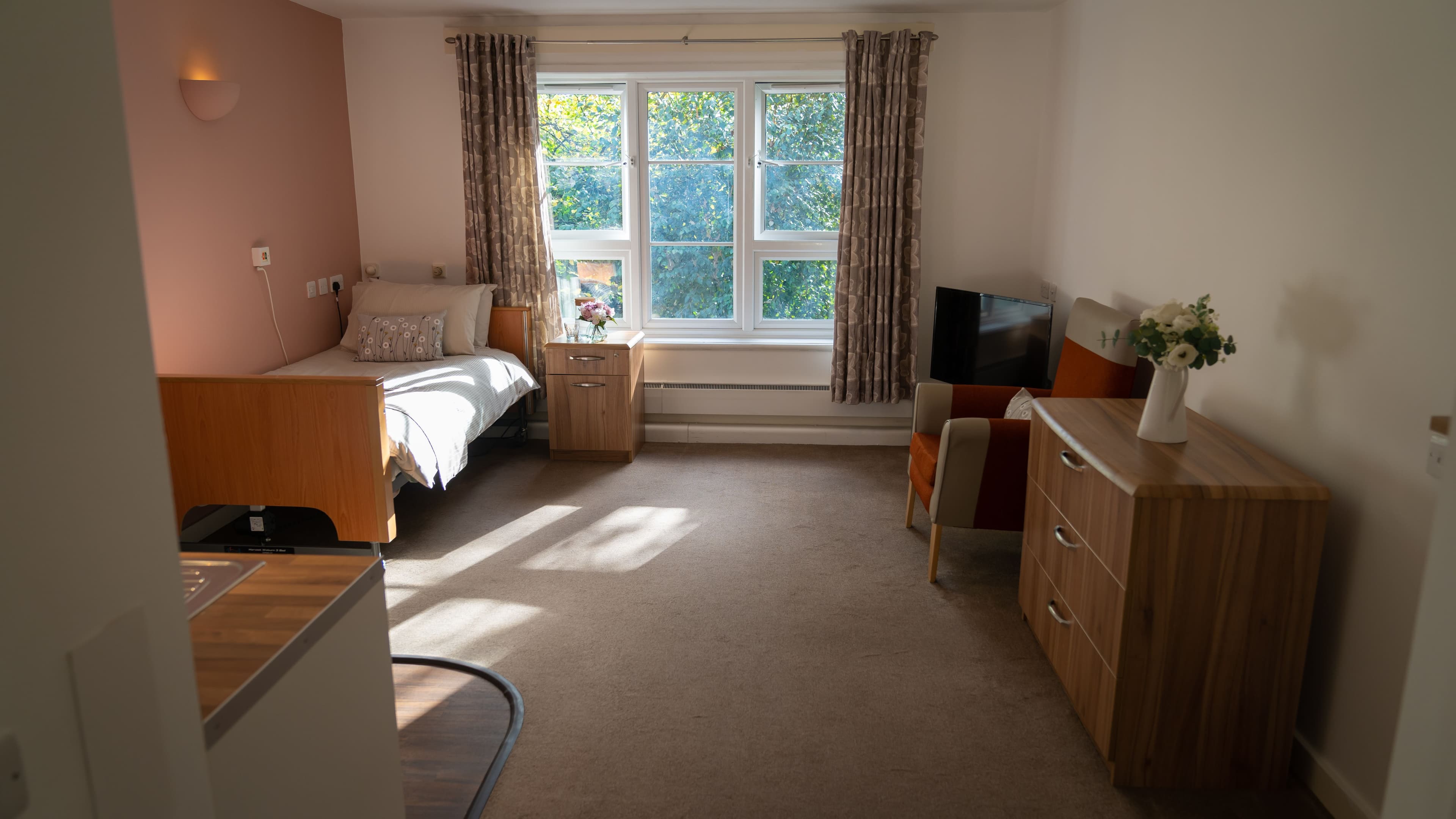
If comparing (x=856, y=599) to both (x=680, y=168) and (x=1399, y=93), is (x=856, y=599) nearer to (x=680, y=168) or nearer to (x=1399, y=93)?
(x=1399, y=93)

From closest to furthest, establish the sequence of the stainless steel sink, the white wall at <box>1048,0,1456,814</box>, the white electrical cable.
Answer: the stainless steel sink
the white wall at <box>1048,0,1456,814</box>
the white electrical cable

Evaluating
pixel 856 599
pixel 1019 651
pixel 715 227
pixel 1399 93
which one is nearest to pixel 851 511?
pixel 856 599

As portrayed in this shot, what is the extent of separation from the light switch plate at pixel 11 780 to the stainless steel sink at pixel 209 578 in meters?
→ 0.68

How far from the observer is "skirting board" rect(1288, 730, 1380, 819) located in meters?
2.07

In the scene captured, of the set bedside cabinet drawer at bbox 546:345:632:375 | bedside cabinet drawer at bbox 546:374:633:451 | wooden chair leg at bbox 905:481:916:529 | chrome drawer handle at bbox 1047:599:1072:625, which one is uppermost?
bedside cabinet drawer at bbox 546:345:632:375

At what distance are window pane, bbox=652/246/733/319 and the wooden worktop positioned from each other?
12.8 feet

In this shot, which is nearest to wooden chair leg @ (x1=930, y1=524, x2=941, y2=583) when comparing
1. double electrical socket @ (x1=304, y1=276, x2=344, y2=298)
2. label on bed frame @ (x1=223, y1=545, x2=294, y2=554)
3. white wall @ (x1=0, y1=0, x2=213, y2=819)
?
label on bed frame @ (x1=223, y1=545, x2=294, y2=554)

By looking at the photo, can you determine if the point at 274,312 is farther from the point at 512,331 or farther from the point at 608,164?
the point at 608,164

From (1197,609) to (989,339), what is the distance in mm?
2470

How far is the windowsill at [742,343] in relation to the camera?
5273 millimetres

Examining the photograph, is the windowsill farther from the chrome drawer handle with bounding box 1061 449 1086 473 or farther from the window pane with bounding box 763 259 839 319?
the chrome drawer handle with bounding box 1061 449 1086 473

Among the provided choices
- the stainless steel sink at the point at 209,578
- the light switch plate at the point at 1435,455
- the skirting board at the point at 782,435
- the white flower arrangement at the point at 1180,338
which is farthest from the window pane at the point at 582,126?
the light switch plate at the point at 1435,455

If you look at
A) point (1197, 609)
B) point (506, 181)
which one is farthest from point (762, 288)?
point (1197, 609)

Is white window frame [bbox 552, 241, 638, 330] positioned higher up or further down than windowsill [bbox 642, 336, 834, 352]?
higher up
